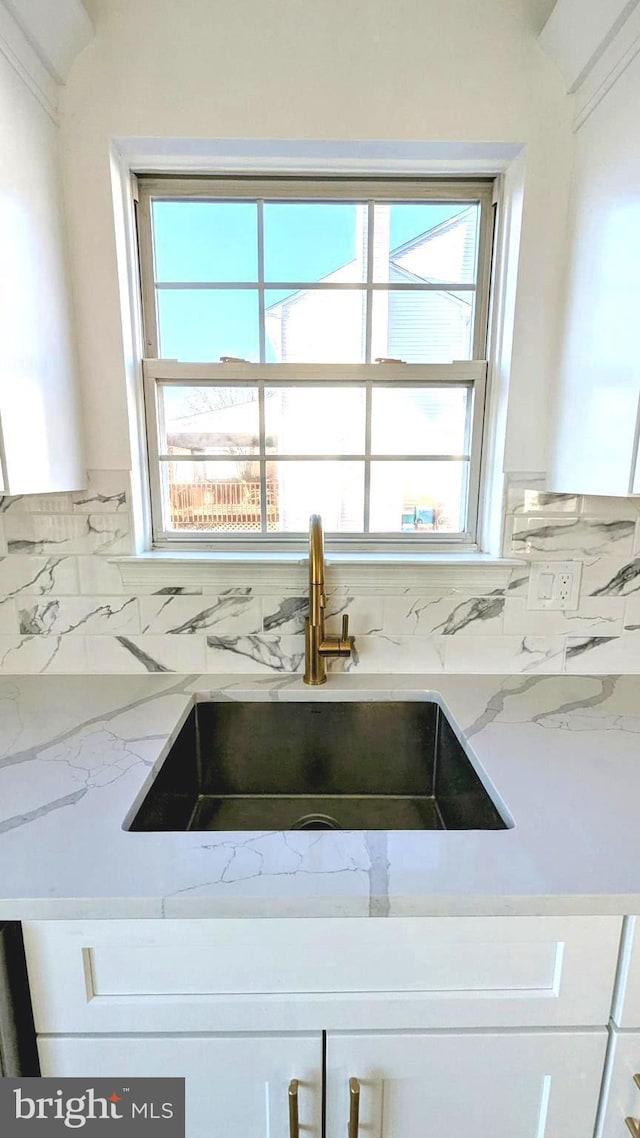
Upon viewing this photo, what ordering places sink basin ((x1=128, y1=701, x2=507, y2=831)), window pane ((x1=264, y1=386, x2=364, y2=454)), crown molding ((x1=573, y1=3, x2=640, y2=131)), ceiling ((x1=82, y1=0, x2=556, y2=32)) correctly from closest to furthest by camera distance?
crown molding ((x1=573, y1=3, x2=640, y2=131)) < ceiling ((x1=82, y1=0, x2=556, y2=32)) < sink basin ((x1=128, y1=701, x2=507, y2=831)) < window pane ((x1=264, y1=386, x2=364, y2=454))

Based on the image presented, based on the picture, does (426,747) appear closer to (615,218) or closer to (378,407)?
(378,407)

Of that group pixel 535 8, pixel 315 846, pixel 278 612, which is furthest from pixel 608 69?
pixel 315 846

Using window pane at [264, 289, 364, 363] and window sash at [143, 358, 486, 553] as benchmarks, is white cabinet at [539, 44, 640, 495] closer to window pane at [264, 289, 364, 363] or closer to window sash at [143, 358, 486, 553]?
window sash at [143, 358, 486, 553]

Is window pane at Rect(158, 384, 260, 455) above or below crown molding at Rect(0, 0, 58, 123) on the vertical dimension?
below

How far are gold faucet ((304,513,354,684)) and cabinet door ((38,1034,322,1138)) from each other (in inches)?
24.6

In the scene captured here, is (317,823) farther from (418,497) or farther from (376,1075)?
(418,497)

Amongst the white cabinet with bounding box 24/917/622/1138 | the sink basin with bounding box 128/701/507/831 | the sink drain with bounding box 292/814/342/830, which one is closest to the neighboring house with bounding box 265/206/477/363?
the sink basin with bounding box 128/701/507/831

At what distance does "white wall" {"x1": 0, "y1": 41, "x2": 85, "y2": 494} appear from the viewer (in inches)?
35.0

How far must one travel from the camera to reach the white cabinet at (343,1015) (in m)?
0.67

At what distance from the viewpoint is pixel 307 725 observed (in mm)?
1188

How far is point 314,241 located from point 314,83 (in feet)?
0.89

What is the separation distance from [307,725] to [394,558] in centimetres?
43

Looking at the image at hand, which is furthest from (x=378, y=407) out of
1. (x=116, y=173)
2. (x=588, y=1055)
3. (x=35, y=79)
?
(x=588, y=1055)

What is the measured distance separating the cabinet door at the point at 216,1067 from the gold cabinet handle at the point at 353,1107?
0.14 ft
